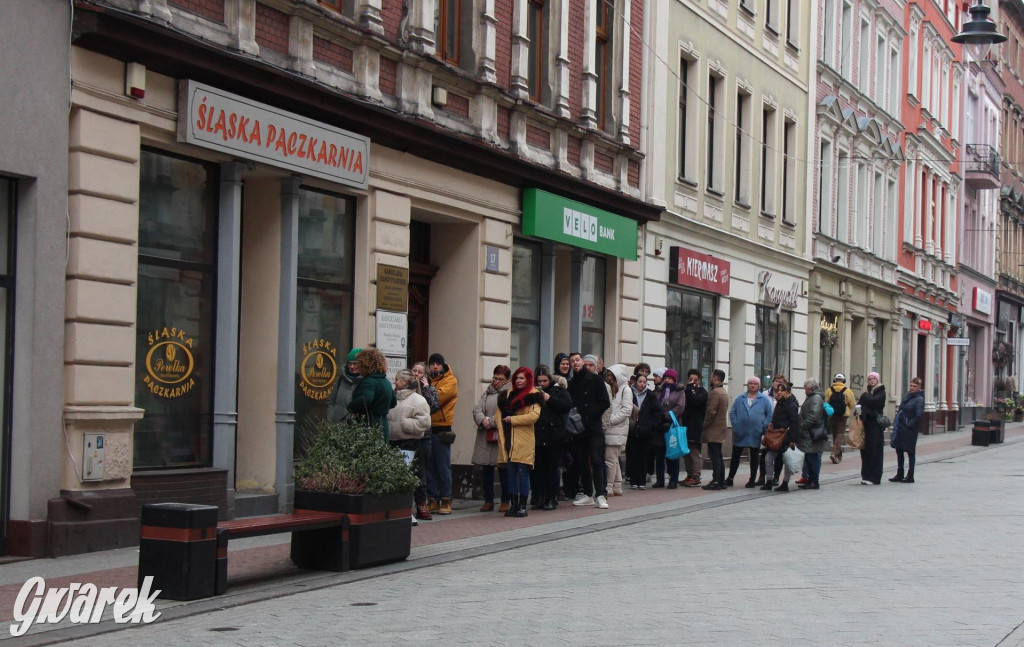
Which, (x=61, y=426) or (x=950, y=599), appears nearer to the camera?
(x=950, y=599)

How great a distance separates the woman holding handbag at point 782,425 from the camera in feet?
65.8

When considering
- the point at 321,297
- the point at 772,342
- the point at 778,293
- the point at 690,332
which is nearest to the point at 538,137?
the point at 321,297

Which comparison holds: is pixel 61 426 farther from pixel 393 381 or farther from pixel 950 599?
pixel 950 599

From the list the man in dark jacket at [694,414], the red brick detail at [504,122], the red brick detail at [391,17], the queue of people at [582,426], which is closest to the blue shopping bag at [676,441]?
the queue of people at [582,426]

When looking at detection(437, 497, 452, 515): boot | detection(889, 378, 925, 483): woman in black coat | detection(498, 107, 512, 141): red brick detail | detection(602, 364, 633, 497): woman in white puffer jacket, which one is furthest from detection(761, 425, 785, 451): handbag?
detection(437, 497, 452, 515): boot

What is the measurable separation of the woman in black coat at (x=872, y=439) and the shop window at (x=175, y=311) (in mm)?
11704

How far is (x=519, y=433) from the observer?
1556cm

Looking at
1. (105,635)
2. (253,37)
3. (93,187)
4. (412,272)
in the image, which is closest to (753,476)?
(412,272)

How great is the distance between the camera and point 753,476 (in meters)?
→ 20.8

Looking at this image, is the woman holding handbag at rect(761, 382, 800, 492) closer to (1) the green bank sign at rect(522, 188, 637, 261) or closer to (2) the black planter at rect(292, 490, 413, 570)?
(1) the green bank sign at rect(522, 188, 637, 261)

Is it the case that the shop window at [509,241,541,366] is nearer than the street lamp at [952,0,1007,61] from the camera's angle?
Yes

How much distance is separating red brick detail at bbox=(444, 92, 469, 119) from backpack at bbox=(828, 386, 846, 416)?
1162 centimetres

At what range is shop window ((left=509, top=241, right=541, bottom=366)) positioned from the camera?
20.1 metres

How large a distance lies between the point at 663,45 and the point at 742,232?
5.65 metres
